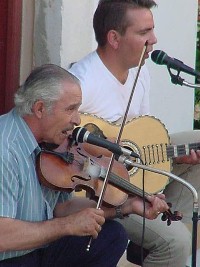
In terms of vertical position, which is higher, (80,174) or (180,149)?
(80,174)

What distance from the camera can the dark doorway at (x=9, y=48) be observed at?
448 centimetres

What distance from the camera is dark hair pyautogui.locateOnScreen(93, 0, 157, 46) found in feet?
14.1

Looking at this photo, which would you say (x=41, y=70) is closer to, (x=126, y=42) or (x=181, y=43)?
(x=126, y=42)

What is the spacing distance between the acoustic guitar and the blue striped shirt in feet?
2.91

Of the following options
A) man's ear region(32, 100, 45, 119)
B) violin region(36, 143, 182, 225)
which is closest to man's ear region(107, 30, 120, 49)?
violin region(36, 143, 182, 225)

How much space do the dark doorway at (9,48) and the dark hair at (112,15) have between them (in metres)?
0.45

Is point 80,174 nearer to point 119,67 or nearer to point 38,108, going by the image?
point 38,108

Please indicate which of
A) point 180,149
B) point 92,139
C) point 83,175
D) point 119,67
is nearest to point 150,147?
point 180,149

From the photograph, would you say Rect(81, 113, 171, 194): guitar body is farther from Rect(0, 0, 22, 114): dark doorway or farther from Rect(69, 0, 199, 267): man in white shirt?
Rect(0, 0, 22, 114): dark doorway

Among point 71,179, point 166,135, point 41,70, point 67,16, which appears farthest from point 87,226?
point 67,16

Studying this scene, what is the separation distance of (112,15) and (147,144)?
0.71 metres

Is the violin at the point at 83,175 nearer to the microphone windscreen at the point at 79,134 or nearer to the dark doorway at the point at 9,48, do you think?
the microphone windscreen at the point at 79,134

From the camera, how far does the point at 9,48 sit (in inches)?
177


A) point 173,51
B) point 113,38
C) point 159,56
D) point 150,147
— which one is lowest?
point 150,147
